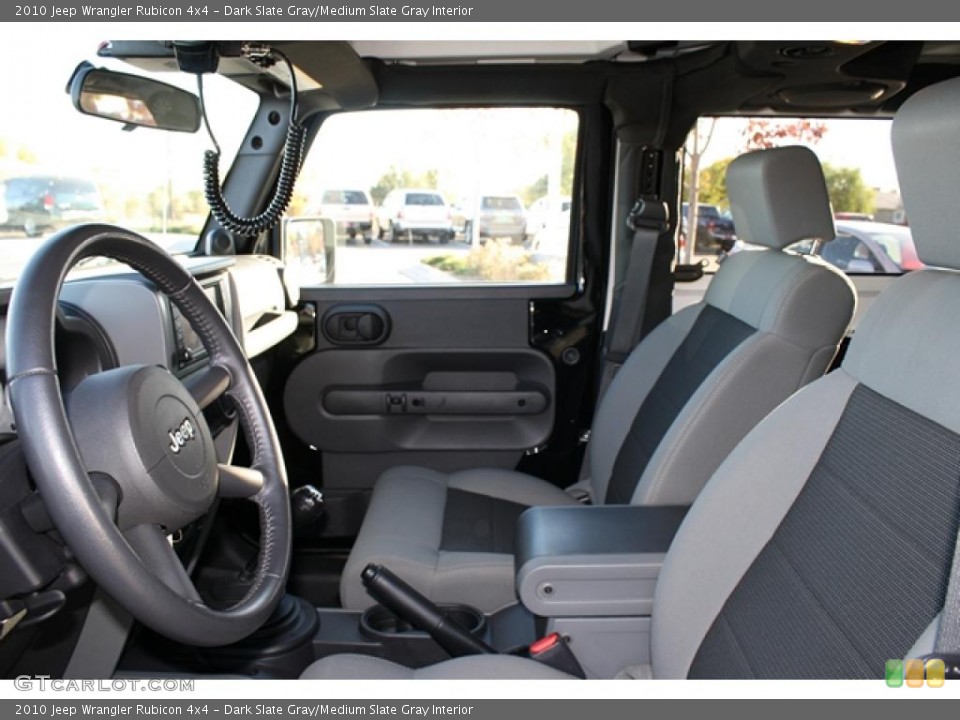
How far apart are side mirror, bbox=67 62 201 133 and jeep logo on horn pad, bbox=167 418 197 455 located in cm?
105

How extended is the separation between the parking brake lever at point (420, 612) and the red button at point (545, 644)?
143 millimetres

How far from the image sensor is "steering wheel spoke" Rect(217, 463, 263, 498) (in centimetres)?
128

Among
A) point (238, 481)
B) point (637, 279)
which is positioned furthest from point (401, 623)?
point (637, 279)

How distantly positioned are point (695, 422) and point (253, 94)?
1.65 meters

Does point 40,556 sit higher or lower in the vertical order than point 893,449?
lower

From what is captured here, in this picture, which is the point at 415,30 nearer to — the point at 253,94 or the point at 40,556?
the point at 40,556

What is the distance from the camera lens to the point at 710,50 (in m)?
2.47

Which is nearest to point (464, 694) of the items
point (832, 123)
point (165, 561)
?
point (165, 561)

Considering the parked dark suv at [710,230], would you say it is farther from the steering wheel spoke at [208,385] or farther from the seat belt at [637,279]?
the steering wheel spoke at [208,385]

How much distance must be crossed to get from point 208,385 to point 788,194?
127 centimetres

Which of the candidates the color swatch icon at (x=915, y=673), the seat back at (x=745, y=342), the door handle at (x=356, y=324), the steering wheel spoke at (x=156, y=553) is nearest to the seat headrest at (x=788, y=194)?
the seat back at (x=745, y=342)

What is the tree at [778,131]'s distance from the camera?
297 centimetres

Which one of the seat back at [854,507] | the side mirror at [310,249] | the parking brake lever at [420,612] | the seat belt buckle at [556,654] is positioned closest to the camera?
the seat back at [854,507]

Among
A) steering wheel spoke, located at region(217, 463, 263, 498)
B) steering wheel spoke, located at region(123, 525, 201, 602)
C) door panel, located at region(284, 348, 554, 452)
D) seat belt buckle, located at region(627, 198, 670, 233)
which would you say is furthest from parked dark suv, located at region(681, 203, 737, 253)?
steering wheel spoke, located at region(123, 525, 201, 602)
